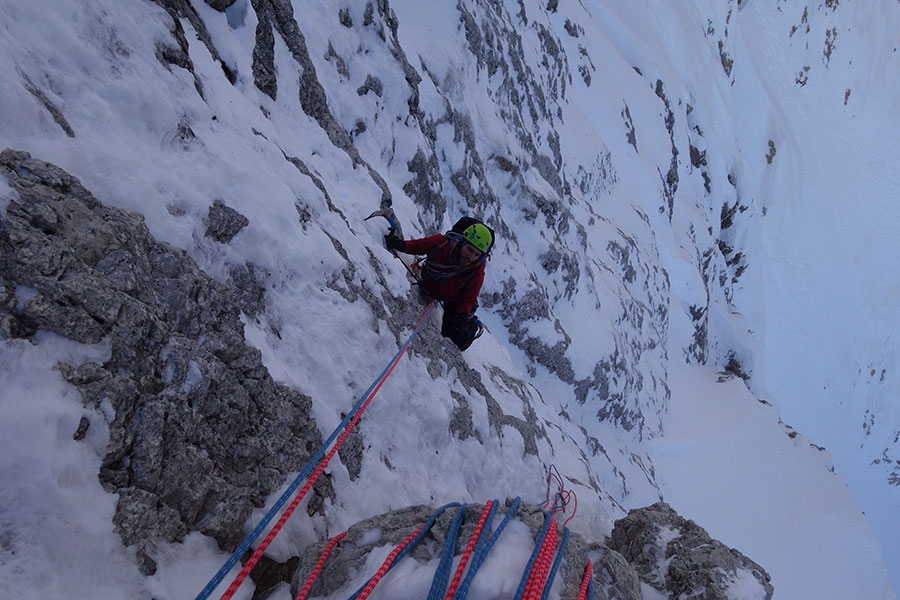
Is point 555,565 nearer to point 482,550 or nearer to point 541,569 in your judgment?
point 541,569

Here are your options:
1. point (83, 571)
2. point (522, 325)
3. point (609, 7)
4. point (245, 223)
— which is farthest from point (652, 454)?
point (609, 7)

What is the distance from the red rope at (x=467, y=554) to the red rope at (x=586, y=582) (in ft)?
1.80

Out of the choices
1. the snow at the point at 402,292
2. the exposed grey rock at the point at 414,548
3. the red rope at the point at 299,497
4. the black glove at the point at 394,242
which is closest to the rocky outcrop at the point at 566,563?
the exposed grey rock at the point at 414,548

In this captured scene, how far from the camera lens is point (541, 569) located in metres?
2.51

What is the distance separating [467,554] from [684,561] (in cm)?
230

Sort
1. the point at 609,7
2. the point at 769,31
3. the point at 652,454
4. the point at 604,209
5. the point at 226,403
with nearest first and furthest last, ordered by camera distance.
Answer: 1. the point at 226,403
2. the point at 652,454
3. the point at 604,209
4. the point at 609,7
5. the point at 769,31

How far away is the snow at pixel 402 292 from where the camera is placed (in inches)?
88.1

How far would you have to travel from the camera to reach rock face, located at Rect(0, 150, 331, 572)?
2.29 meters

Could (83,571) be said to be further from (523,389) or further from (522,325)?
(522,325)

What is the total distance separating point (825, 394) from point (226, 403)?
3508cm

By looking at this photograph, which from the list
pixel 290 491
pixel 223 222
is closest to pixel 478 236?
pixel 223 222

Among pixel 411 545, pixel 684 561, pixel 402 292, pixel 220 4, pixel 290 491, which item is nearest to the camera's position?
pixel 411 545

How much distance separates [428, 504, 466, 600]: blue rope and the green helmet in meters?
2.73

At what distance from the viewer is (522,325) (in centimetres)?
999
